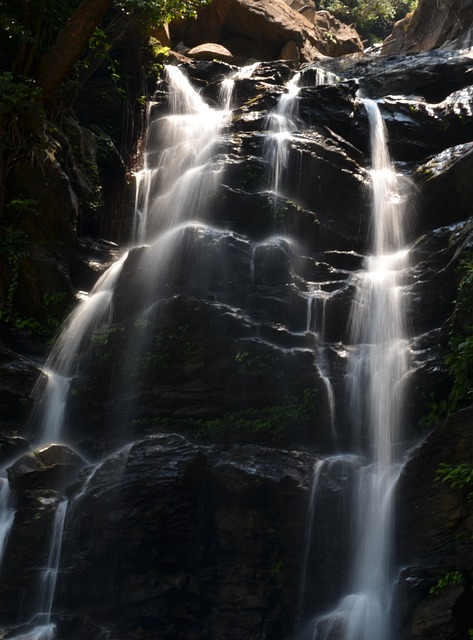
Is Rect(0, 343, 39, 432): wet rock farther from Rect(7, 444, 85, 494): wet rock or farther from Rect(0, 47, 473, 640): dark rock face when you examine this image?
Rect(7, 444, 85, 494): wet rock

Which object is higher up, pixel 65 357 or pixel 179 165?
pixel 179 165

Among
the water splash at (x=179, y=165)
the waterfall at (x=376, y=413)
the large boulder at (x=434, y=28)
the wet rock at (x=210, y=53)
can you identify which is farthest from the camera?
the wet rock at (x=210, y=53)

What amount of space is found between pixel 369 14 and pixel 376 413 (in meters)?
27.0

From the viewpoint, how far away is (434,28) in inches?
869

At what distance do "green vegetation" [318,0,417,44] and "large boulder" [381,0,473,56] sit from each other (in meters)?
7.58

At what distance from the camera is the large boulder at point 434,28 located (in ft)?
68.0

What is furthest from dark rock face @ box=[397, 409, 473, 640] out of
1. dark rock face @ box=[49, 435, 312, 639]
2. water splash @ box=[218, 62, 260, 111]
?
water splash @ box=[218, 62, 260, 111]

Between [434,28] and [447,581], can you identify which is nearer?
[447,581]

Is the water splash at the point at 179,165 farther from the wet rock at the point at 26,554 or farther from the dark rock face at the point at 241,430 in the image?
the wet rock at the point at 26,554

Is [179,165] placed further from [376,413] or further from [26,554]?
[26,554]

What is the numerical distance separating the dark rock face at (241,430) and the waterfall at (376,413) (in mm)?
216

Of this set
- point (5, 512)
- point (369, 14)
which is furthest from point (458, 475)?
point (369, 14)

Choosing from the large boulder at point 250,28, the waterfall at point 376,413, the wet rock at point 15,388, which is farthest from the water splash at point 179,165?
the large boulder at point 250,28

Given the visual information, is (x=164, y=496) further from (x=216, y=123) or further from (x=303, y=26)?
(x=303, y=26)
